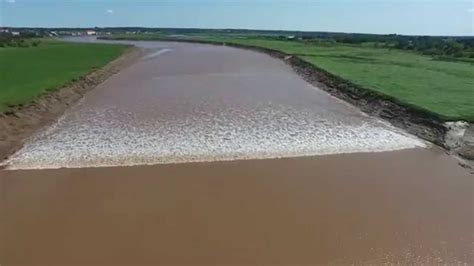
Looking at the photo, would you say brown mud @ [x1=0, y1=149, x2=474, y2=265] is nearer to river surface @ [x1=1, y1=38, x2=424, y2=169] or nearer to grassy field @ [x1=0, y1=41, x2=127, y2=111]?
river surface @ [x1=1, y1=38, x2=424, y2=169]

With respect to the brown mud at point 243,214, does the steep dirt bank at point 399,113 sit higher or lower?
higher

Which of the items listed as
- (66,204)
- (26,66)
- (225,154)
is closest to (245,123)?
(225,154)

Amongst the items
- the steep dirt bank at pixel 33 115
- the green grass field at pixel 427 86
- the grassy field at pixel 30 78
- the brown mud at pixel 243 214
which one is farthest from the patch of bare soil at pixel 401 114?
the grassy field at pixel 30 78

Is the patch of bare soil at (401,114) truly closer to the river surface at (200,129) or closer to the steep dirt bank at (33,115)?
the river surface at (200,129)

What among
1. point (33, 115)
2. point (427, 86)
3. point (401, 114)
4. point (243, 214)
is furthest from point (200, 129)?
point (427, 86)

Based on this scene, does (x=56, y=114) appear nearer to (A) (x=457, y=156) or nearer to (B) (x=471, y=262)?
(A) (x=457, y=156)

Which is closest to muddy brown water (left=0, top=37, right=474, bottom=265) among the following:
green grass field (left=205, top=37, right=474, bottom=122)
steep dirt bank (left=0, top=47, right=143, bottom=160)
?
steep dirt bank (left=0, top=47, right=143, bottom=160)
